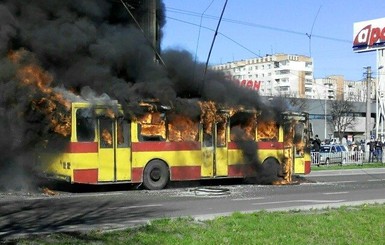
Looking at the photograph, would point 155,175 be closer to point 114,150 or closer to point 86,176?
point 114,150

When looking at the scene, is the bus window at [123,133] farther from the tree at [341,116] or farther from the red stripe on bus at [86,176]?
the tree at [341,116]

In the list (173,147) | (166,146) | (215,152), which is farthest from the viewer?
(215,152)

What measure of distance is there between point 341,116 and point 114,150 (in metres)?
65.0

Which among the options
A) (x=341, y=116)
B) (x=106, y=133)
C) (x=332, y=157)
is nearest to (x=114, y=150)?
(x=106, y=133)

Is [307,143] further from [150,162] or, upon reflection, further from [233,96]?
[150,162]

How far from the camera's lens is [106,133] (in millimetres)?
15844

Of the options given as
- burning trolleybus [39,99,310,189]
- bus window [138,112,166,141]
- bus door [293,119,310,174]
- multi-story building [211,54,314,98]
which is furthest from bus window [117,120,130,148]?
multi-story building [211,54,314,98]

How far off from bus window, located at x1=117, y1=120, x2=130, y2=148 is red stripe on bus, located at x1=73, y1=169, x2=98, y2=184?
1.12 metres

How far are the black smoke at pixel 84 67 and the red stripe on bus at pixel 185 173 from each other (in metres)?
1.74

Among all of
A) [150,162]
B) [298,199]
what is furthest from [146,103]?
[298,199]

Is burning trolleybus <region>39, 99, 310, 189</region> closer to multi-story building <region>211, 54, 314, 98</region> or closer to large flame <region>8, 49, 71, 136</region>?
large flame <region>8, 49, 71, 136</region>

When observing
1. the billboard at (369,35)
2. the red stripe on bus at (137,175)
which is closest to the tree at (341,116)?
the billboard at (369,35)

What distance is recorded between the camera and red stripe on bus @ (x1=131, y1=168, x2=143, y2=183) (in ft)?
53.7

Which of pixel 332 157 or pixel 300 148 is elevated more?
pixel 300 148
